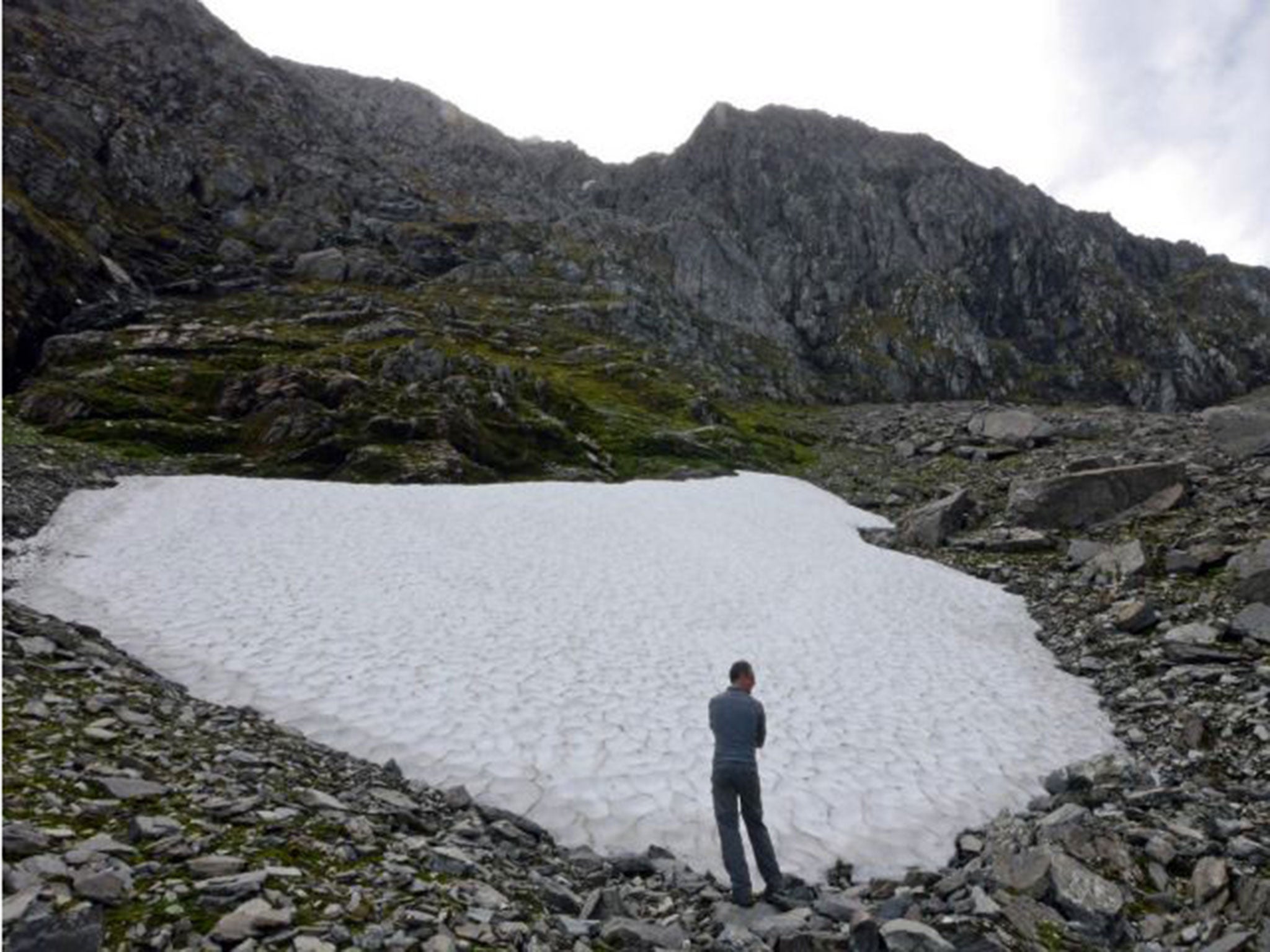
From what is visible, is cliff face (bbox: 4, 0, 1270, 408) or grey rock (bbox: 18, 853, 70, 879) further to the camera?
cliff face (bbox: 4, 0, 1270, 408)

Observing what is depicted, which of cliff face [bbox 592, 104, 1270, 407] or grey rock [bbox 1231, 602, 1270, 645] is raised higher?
cliff face [bbox 592, 104, 1270, 407]

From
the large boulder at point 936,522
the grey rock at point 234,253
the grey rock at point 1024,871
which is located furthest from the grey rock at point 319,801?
the grey rock at point 234,253

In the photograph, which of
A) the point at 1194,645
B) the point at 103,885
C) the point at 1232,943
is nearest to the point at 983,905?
the point at 1232,943

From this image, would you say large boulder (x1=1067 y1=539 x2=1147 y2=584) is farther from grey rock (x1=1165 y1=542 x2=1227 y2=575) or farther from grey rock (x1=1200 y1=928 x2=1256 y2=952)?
grey rock (x1=1200 y1=928 x2=1256 y2=952)

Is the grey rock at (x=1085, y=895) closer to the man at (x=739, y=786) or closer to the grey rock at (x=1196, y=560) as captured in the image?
the man at (x=739, y=786)

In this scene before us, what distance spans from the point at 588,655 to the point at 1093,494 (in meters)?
28.7

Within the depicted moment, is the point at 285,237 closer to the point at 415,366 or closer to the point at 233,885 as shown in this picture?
the point at 415,366

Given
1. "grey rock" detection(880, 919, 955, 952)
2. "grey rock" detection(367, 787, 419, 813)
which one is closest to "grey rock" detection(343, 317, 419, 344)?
"grey rock" detection(367, 787, 419, 813)

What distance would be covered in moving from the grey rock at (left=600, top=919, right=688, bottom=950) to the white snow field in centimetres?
262

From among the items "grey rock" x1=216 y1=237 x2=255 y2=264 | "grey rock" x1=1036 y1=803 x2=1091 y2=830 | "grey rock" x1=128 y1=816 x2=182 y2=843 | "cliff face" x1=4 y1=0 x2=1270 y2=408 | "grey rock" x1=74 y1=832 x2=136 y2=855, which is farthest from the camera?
"cliff face" x1=4 y1=0 x2=1270 y2=408

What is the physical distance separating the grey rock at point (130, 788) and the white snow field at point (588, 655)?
4413 millimetres

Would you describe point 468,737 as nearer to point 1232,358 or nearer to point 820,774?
point 820,774

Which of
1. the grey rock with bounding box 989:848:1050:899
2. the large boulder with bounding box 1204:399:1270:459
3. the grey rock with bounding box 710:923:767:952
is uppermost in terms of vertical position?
the large boulder with bounding box 1204:399:1270:459

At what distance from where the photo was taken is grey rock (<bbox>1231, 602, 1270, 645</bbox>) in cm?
2058
